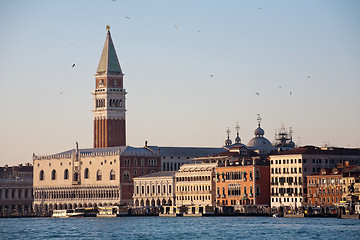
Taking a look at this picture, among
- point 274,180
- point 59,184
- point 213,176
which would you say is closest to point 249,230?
point 274,180

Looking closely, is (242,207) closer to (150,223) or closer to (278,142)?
(150,223)

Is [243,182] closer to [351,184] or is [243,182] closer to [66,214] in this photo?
[351,184]

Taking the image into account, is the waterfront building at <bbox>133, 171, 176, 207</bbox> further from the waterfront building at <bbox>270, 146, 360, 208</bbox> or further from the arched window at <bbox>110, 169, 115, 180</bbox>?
the waterfront building at <bbox>270, 146, 360, 208</bbox>

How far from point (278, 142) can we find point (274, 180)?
36.8m

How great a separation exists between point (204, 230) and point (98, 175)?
76.1 metres

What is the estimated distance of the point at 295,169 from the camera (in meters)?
150

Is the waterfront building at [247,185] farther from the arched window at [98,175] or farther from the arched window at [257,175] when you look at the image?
the arched window at [98,175]

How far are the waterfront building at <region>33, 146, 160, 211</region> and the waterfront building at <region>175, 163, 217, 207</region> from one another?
14.4m

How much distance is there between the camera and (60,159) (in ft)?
655

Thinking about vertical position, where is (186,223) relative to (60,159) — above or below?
below

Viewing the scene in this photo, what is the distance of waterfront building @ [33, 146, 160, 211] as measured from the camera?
18750 cm

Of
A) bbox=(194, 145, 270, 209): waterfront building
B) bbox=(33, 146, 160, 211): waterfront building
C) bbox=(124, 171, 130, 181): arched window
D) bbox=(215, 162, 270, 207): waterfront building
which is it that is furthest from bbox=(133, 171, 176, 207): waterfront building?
bbox=(215, 162, 270, 207): waterfront building

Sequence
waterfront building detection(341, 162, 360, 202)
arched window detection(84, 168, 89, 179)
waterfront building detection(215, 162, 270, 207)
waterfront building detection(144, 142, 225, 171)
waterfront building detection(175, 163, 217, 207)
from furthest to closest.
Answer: arched window detection(84, 168, 89, 179) < waterfront building detection(144, 142, 225, 171) < waterfront building detection(175, 163, 217, 207) < waterfront building detection(215, 162, 270, 207) < waterfront building detection(341, 162, 360, 202)

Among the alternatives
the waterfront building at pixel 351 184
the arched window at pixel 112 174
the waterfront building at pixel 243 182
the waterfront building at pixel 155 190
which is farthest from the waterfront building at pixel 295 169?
the arched window at pixel 112 174
